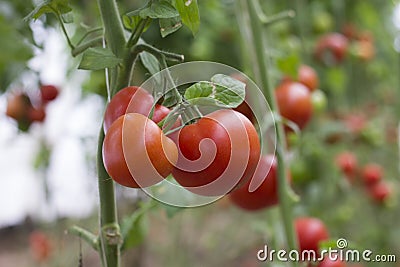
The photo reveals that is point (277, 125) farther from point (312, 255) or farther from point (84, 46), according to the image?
point (84, 46)

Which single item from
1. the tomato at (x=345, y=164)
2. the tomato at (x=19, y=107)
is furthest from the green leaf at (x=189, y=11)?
the tomato at (x=345, y=164)

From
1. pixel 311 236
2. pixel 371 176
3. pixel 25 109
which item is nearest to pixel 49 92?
pixel 25 109

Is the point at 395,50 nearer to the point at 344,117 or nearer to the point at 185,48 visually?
the point at 344,117

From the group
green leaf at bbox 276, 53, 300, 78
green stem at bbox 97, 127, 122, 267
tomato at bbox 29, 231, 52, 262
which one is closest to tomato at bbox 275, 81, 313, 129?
green leaf at bbox 276, 53, 300, 78

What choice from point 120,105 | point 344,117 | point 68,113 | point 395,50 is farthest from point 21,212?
point 120,105

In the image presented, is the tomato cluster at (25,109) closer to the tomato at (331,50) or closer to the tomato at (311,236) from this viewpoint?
the tomato at (311,236)

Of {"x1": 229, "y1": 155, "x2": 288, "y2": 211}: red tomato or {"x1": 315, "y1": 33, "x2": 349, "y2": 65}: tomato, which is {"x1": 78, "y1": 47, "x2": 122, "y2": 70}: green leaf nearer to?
{"x1": 229, "y1": 155, "x2": 288, "y2": 211}: red tomato
